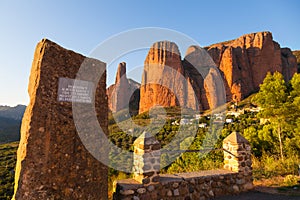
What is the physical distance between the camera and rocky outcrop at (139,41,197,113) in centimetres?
5212

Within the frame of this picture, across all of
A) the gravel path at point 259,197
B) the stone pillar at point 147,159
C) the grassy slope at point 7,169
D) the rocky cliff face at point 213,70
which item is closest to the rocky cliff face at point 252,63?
the rocky cliff face at point 213,70

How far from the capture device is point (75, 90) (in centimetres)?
409

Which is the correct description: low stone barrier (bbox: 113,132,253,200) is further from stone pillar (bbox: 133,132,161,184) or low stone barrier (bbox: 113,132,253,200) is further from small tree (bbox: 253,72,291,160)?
small tree (bbox: 253,72,291,160)

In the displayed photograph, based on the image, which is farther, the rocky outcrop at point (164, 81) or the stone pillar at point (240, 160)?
the rocky outcrop at point (164, 81)

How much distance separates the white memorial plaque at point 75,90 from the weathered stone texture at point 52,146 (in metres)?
0.09

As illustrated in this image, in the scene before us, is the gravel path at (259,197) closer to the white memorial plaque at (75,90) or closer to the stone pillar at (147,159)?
the stone pillar at (147,159)

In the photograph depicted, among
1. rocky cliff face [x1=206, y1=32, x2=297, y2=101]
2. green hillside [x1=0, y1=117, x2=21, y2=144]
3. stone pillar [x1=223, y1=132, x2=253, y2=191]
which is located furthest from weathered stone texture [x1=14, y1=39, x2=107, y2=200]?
rocky cliff face [x1=206, y1=32, x2=297, y2=101]

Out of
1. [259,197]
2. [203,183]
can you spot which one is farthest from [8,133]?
[259,197]

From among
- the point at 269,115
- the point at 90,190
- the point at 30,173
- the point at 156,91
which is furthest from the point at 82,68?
the point at 156,91

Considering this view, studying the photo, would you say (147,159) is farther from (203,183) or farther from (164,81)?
(164,81)

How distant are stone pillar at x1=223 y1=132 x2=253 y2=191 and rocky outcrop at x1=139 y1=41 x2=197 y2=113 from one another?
43.5m

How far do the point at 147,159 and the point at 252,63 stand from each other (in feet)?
230

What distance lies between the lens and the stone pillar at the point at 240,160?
5441mm

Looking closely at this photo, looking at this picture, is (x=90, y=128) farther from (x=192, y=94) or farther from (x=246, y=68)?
(x=246, y=68)
